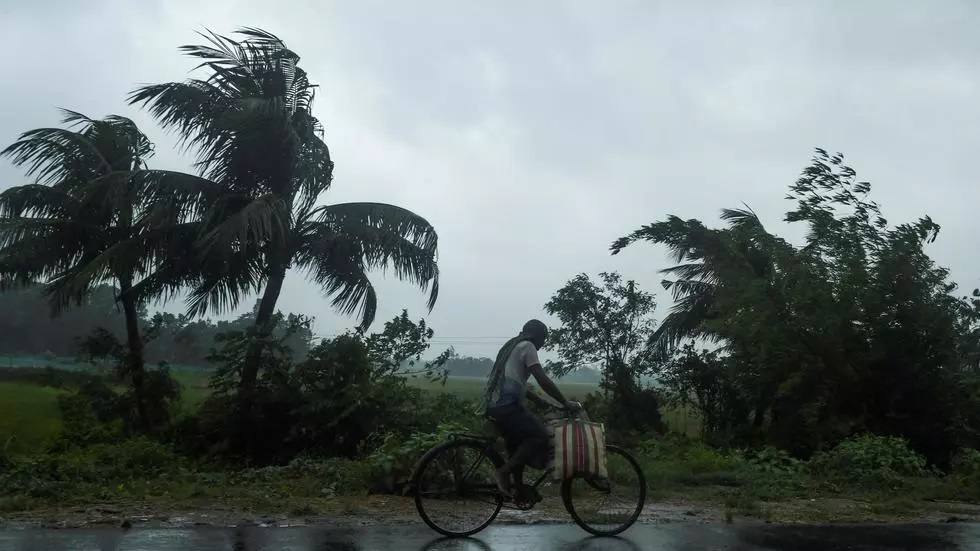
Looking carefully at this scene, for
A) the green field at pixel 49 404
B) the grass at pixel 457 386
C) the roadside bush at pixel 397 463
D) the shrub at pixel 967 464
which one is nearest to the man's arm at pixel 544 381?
the roadside bush at pixel 397 463

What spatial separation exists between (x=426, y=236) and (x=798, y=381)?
6634mm

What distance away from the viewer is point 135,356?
1756cm

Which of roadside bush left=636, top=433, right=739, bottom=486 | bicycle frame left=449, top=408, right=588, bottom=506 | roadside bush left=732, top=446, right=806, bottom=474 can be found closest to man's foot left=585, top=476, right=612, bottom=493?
bicycle frame left=449, top=408, right=588, bottom=506

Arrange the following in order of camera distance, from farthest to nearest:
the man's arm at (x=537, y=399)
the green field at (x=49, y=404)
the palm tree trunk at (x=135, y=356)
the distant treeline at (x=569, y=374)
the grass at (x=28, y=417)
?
1. the distant treeline at (x=569, y=374)
2. the palm tree trunk at (x=135, y=356)
3. the grass at (x=28, y=417)
4. the green field at (x=49, y=404)
5. the man's arm at (x=537, y=399)

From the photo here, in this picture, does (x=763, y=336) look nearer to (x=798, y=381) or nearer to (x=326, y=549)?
(x=798, y=381)

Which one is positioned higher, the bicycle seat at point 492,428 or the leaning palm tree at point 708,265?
the leaning palm tree at point 708,265

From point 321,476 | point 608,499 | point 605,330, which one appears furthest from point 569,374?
point 608,499

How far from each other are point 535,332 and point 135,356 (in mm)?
12176

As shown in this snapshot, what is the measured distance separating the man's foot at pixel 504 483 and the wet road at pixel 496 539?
343 mm

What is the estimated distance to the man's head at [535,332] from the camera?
763 cm

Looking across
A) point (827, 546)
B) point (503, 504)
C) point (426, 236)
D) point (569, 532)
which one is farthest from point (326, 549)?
point (426, 236)

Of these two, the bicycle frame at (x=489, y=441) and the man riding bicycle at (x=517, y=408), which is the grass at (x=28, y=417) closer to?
the bicycle frame at (x=489, y=441)

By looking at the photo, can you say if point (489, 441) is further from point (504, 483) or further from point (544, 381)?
point (544, 381)

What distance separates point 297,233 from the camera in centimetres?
1661
